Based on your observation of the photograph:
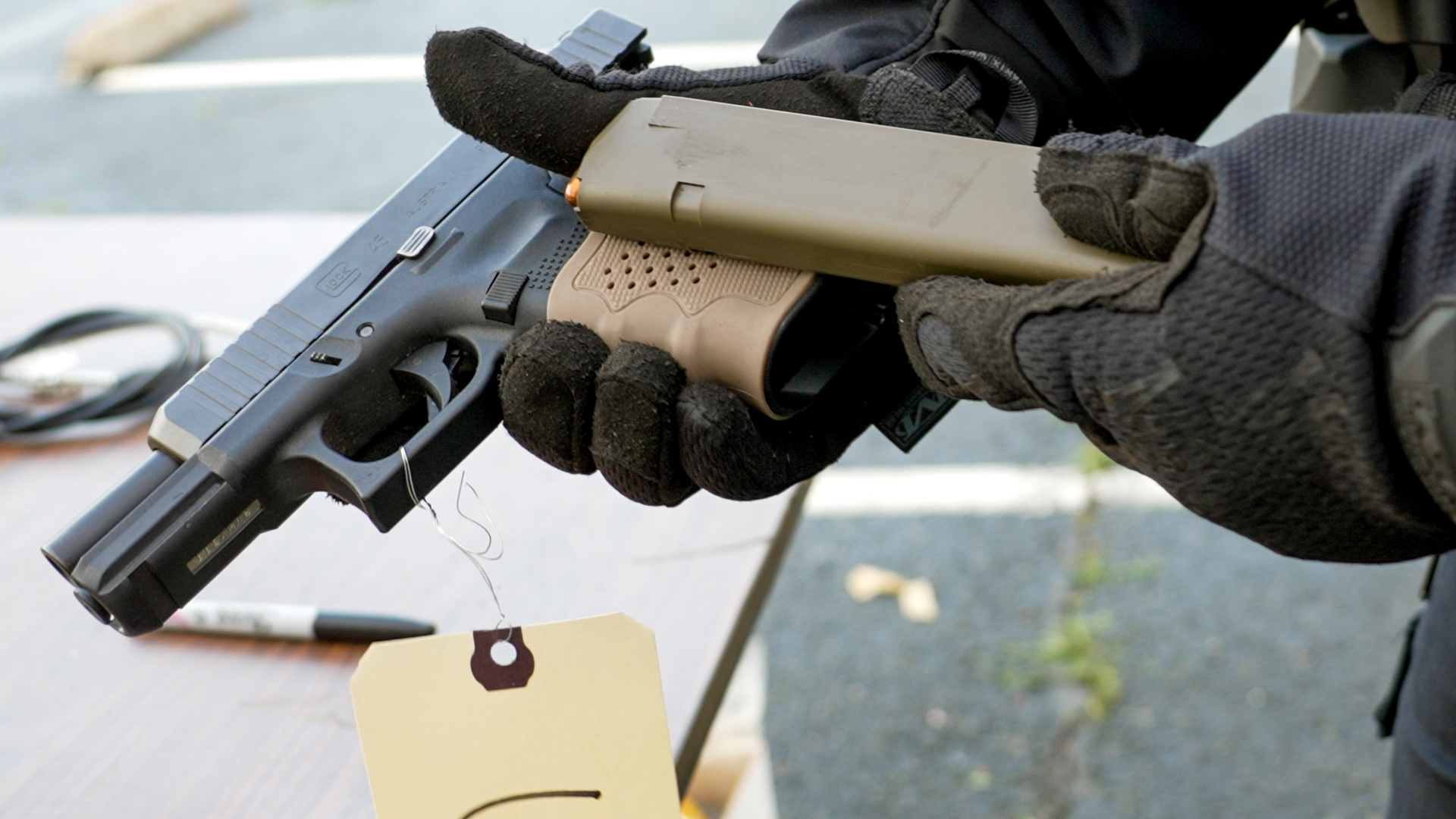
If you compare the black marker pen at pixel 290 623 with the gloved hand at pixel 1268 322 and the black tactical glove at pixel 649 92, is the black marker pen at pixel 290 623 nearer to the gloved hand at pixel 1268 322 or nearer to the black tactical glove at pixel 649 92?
the black tactical glove at pixel 649 92

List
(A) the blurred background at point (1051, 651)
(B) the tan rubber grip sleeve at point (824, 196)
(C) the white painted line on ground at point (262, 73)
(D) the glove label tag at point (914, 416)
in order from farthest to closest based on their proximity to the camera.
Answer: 1. (C) the white painted line on ground at point (262, 73)
2. (A) the blurred background at point (1051, 651)
3. (D) the glove label tag at point (914, 416)
4. (B) the tan rubber grip sleeve at point (824, 196)

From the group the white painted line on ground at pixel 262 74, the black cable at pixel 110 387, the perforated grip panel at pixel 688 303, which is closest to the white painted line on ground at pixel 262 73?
the white painted line on ground at pixel 262 74

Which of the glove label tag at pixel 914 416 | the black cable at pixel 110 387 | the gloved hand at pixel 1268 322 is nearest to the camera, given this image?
the gloved hand at pixel 1268 322

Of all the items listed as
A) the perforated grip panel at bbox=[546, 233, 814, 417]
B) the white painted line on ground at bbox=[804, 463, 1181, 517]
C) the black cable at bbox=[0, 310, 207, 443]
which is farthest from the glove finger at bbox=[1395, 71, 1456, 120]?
the white painted line on ground at bbox=[804, 463, 1181, 517]

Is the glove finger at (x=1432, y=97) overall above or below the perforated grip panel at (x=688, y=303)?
above

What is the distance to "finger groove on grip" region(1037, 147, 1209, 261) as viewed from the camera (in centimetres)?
53

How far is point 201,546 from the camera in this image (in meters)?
0.69

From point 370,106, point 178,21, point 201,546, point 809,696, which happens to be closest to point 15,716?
point 201,546

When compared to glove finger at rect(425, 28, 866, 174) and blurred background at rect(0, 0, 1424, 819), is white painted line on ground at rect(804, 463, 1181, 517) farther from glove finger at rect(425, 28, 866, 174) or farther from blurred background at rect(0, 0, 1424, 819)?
glove finger at rect(425, 28, 866, 174)

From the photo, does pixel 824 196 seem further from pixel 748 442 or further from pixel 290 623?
pixel 290 623

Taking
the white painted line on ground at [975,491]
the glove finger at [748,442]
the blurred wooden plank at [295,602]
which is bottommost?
the white painted line on ground at [975,491]

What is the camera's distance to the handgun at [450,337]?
0.67 meters

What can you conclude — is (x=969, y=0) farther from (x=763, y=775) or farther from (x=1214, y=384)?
(x=763, y=775)

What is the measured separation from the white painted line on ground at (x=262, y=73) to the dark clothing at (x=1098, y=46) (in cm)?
332
